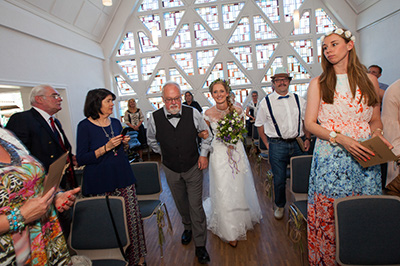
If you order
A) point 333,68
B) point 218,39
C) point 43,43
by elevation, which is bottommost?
point 333,68

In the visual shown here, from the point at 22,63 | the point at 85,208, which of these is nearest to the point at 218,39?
the point at 22,63

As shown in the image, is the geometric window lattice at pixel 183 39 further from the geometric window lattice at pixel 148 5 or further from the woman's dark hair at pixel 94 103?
the woman's dark hair at pixel 94 103

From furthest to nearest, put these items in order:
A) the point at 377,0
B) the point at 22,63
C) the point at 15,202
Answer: the point at 377,0
the point at 22,63
the point at 15,202

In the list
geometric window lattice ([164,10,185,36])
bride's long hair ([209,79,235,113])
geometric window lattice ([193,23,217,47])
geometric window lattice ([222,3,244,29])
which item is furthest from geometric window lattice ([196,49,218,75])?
bride's long hair ([209,79,235,113])

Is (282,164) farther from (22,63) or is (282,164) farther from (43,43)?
(43,43)

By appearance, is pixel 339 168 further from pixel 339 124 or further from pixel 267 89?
pixel 267 89

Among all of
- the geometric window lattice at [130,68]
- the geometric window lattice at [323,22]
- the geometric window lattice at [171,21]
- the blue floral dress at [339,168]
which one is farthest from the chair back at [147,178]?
the geometric window lattice at [323,22]

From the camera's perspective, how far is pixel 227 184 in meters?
3.22

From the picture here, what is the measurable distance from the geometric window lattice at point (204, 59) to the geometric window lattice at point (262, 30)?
188cm

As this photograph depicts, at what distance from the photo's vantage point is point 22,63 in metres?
5.66

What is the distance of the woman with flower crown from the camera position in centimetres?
192

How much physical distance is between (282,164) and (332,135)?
1870 millimetres

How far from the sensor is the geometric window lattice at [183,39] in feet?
33.1

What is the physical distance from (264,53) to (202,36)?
2.68m
